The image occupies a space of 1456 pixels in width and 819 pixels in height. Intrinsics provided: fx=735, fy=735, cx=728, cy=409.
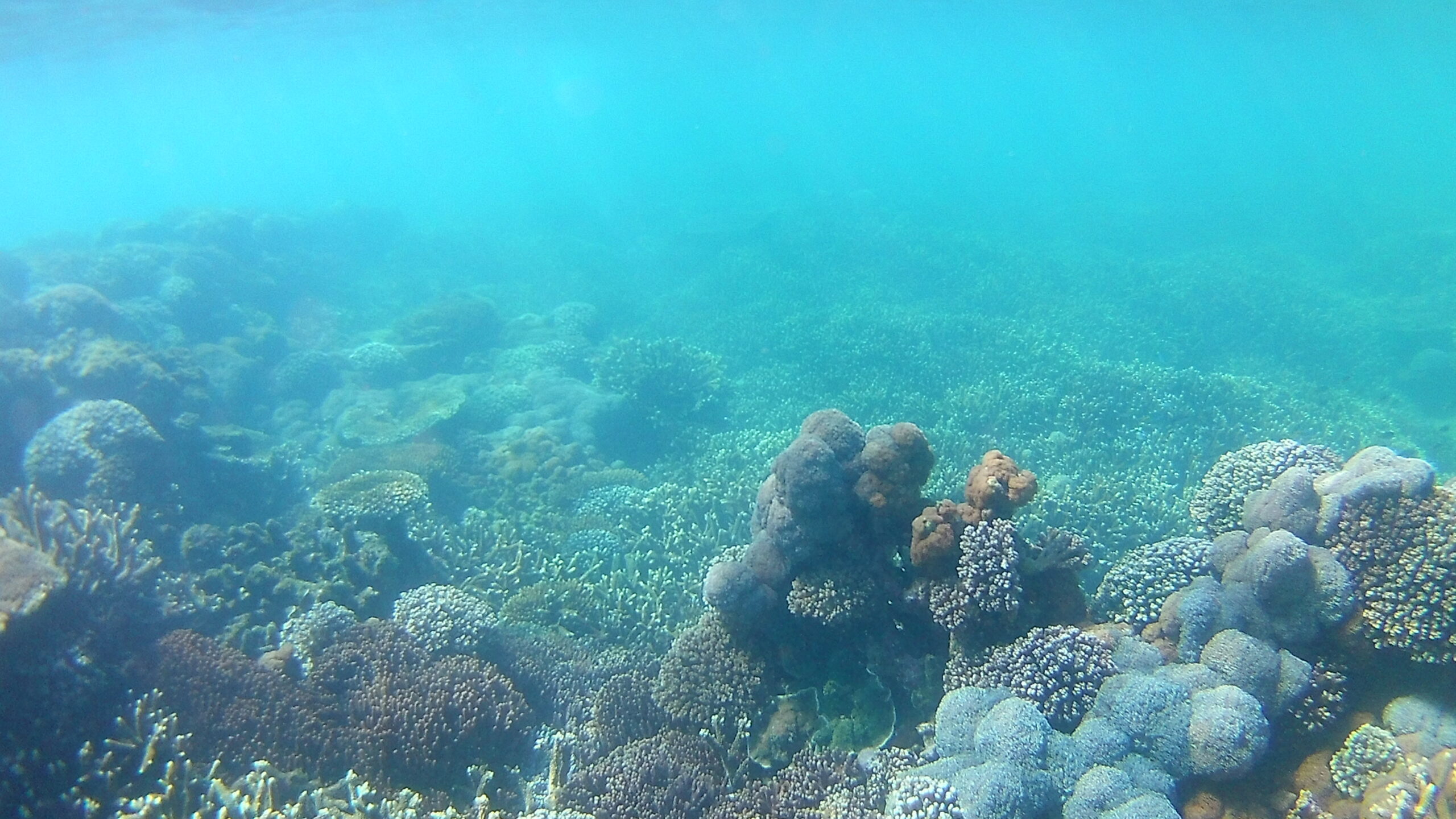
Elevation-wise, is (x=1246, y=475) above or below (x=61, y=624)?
above

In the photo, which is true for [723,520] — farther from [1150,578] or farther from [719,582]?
[1150,578]

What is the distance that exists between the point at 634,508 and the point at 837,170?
64772 millimetres

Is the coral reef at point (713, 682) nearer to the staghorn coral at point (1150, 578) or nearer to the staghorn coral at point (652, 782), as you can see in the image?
the staghorn coral at point (652, 782)

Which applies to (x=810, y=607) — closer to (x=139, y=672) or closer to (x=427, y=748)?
(x=427, y=748)

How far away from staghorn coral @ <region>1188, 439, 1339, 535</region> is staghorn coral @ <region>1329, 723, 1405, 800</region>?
7.59ft

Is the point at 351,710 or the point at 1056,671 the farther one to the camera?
the point at 351,710

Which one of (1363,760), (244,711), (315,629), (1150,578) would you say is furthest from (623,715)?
(1363,760)

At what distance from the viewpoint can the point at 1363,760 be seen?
468cm

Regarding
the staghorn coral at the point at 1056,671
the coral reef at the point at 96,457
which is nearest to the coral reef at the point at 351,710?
the coral reef at the point at 96,457

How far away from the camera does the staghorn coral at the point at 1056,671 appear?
529cm

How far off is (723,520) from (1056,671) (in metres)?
6.82

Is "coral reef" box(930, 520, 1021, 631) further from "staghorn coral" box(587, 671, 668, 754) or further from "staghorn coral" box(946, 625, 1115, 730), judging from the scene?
"staghorn coral" box(587, 671, 668, 754)

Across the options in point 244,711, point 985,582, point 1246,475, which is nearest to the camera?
point 985,582

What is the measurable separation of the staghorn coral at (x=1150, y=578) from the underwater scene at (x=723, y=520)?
0.13 ft
